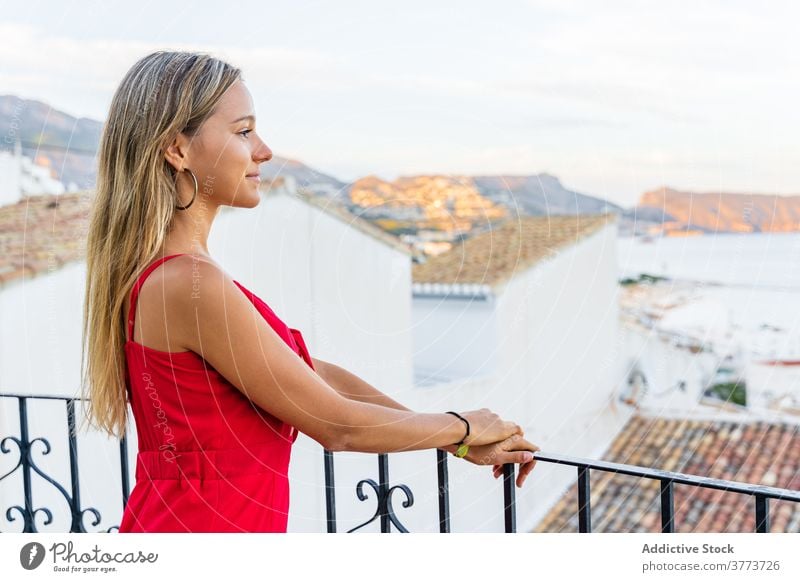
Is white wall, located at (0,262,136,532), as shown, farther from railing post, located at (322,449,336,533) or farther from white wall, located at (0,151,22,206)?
railing post, located at (322,449,336,533)

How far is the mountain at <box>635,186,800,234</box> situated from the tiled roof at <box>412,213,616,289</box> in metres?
3.87

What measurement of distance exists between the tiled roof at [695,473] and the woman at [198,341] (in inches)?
183

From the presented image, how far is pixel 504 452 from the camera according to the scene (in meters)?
0.99

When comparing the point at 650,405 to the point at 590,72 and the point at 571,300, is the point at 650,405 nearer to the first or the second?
the point at 571,300

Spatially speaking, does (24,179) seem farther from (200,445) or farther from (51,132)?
(200,445)

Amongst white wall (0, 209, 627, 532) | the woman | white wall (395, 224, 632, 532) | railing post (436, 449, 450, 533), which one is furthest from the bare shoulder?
white wall (395, 224, 632, 532)

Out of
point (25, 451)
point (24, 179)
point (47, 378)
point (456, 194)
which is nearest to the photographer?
point (25, 451)

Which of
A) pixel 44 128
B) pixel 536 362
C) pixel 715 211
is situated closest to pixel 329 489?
pixel 715 211

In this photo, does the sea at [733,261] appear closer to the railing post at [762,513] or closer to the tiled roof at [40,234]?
the railing post at [762,513]

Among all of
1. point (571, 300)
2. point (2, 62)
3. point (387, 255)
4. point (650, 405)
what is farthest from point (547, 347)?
point (2, 62)

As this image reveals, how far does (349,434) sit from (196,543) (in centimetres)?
27

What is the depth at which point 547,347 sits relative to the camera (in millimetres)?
8078

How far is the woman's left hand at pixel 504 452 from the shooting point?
38.6 inches

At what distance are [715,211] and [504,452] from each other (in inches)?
20.9
